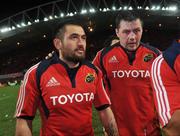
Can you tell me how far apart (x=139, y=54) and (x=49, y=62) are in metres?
1.24

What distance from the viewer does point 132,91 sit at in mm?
4188

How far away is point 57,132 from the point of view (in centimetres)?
334

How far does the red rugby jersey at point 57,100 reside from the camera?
333 centimetres

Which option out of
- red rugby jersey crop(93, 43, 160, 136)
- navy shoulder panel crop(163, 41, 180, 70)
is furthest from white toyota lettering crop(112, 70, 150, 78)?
navy shoulder panel crop(163, 41, 180, 70)

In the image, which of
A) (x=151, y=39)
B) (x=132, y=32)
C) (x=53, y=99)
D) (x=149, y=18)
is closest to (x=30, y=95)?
(x=53, y=99)

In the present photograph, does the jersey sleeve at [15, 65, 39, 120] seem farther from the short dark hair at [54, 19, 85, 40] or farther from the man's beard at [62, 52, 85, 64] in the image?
the short dark hair at [54, 19, 85, 40]

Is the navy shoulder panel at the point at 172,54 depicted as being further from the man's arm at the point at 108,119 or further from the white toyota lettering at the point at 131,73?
the white toyota lettering at the point at 131,73

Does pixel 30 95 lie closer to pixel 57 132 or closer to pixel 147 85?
pixel 57 132

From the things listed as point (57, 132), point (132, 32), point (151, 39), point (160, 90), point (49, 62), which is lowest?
point (57, 132)

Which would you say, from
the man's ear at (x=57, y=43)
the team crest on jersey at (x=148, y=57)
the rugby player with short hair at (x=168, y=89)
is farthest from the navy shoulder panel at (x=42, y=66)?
the rugby player with short hair at (x=168, y=89)

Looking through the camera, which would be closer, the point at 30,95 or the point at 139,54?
the point at 30,95

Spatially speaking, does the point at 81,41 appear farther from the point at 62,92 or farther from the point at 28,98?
the point at 28,98

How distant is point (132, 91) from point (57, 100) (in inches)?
45.2

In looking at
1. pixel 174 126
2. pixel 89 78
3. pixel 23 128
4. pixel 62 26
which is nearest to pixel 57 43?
pixel 62 26
